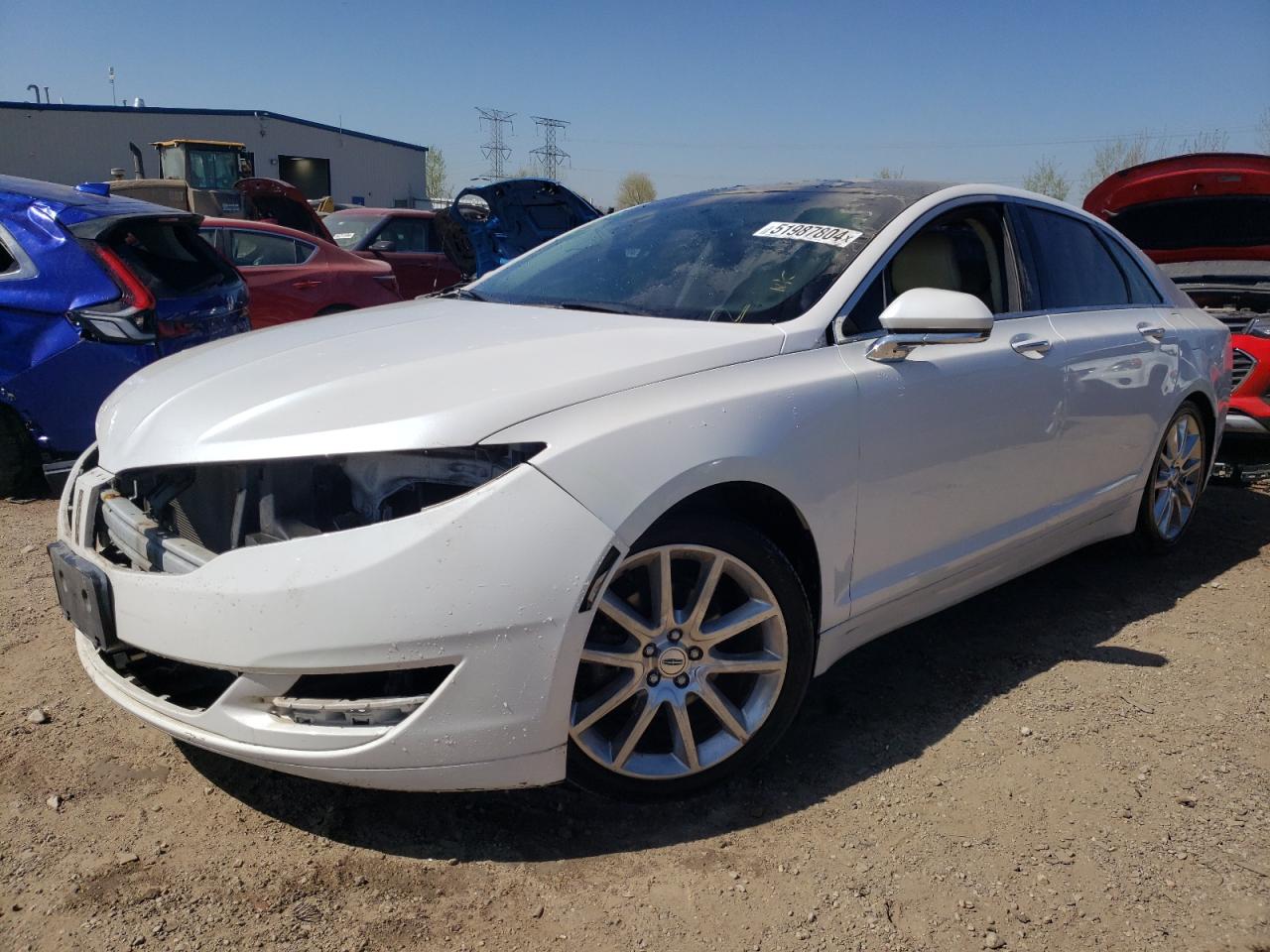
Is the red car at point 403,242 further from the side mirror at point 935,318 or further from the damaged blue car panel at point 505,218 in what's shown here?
the side mirror at point 935,318

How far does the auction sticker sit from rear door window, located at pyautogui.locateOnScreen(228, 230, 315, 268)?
5912 millimetres

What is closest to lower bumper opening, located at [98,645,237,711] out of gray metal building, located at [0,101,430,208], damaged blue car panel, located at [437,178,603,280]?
damaged blue car panel, located at [437,178,603,280]

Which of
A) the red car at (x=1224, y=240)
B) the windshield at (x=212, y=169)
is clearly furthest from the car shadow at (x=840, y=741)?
the windshield at (x=212, y=169)

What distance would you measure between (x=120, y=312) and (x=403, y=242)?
22.2 ft

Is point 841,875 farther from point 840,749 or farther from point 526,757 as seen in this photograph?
point 526,757

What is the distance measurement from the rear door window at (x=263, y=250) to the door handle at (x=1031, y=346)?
6.38m

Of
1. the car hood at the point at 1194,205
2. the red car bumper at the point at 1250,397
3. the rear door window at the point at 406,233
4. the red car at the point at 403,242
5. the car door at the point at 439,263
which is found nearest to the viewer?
the red car bumper at the point at 1250,397

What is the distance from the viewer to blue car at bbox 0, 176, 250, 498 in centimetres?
461

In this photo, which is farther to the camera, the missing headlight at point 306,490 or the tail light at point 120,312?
the tail light at point 120,312

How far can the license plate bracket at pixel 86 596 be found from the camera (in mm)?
2256

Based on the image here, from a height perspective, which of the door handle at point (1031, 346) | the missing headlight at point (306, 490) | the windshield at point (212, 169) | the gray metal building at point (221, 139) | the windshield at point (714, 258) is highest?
the gray metal building at point (221, 139)

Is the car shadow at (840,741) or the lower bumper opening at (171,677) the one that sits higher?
the lower bumper opening at (171,677)

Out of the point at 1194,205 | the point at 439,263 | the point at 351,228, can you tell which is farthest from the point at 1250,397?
the point at 351,228

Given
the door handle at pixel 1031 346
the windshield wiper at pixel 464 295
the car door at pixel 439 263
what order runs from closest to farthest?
the door handle at pixel 1031 346 → the windshield wiper at pixel 464 295 → the car door at pixel 439 263
